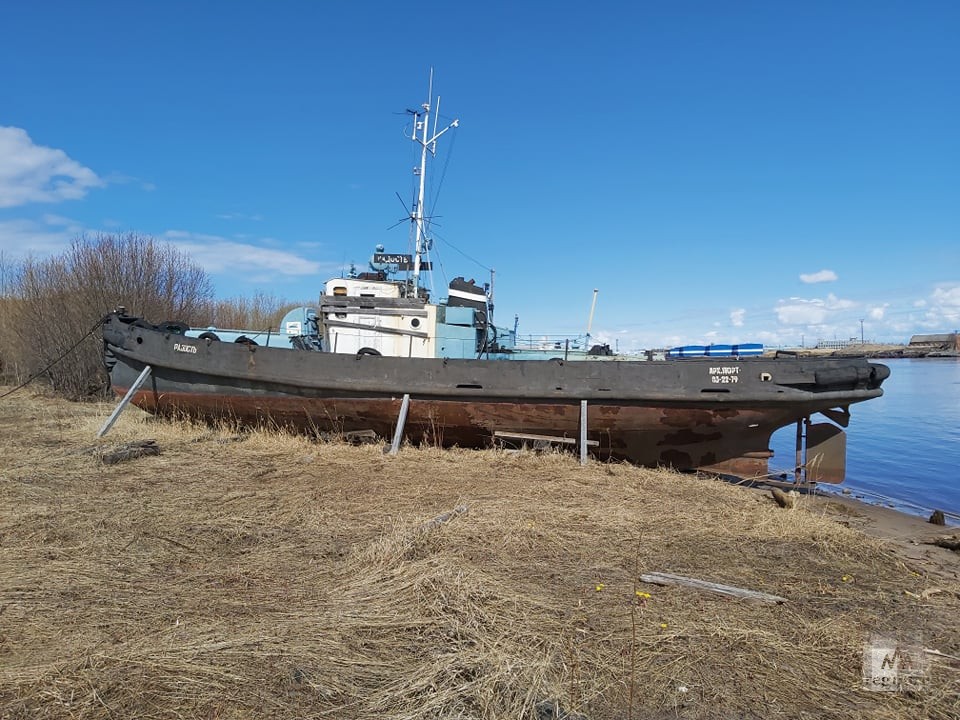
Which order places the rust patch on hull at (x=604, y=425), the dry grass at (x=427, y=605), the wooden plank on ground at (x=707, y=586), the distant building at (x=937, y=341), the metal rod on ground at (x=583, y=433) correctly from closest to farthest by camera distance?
the dry grass at (x=427, y=605)
the wooden plank on ground at (x=707, y=586)
the metal rod on ground at (x=583, y=433)
the rust patch on hull at (x=604, y=425)
the distant building at (x=937, y=341)

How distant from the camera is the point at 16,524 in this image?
4.89m

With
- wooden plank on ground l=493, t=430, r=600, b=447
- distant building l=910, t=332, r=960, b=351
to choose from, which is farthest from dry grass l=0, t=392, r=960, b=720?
distant building l=910, t=332, r=960, b=351

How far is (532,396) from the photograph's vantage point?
29.8ft

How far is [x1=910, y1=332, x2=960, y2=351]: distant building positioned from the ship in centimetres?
10576

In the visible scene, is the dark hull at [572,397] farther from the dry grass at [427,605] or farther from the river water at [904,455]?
the dry grass at [427,605]

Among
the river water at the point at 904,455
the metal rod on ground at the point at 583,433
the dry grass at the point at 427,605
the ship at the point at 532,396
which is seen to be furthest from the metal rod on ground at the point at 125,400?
the river water at the point at 904,455

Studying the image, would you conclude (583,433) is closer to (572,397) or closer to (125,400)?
(572,397)

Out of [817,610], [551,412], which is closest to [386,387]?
[551,412]

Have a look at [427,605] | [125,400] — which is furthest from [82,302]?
[427,605]

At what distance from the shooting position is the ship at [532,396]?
29.0ft

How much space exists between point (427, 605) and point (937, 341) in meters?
124

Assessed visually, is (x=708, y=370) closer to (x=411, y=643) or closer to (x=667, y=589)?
(x=667, y=589)

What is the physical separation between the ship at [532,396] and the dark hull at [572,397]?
2 cm

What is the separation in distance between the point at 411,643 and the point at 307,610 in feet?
2.47
